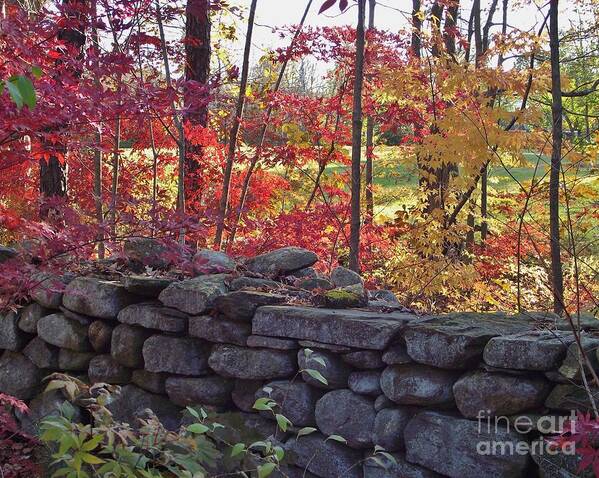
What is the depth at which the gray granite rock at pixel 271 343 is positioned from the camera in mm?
2994

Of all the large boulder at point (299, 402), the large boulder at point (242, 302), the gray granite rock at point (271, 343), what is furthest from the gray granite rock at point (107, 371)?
the large boulder at point (299, 402)

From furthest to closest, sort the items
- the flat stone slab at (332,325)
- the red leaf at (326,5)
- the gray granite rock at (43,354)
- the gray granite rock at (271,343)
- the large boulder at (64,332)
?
the gray granite rock at (43,354) → the large boulder at (64,332) → the gray granite rock at (271,343) → the flat stone slab at (332,325) → the red leaf at (326,5)

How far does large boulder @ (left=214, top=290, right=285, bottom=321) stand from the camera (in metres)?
3.13

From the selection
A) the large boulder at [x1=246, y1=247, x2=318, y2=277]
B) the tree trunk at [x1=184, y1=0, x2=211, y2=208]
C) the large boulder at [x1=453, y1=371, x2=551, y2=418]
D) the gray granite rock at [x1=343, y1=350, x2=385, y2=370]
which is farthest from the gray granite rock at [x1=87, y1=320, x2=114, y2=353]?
the tree trunk at [x1=184, y1=0, x2=211, y2=208]

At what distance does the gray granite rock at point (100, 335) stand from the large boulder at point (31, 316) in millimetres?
449

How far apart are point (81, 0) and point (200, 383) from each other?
333 centimetres

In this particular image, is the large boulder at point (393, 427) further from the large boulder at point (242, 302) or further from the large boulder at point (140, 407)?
the large boulder at point (140, 407)

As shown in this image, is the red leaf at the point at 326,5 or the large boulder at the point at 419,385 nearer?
the red leaf at the point at 326,5

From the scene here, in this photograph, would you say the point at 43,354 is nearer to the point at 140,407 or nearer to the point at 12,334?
the point at 12,334

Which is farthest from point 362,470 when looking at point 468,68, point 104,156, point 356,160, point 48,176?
point 104,156

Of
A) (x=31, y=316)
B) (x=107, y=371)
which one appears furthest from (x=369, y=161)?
(x=107, y=371)

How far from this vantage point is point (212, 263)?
3.67m

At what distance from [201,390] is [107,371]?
2.25ft

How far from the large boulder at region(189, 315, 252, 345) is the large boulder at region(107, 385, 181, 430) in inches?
17.9
